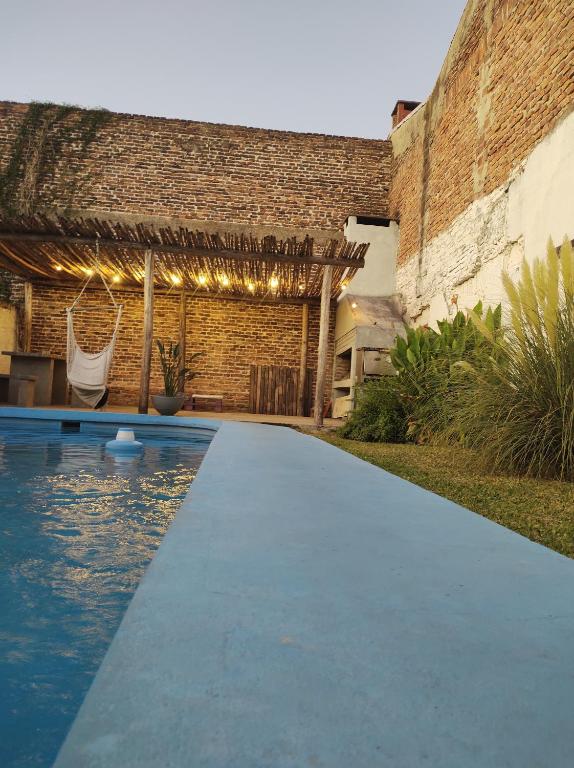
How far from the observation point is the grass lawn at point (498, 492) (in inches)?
82.6

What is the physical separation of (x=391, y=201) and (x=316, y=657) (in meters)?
12.5

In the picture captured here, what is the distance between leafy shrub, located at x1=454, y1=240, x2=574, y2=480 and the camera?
3.33 meters

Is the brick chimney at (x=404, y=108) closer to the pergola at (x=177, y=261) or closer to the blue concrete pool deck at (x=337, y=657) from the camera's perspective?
the pergola at (x=177, y=261)

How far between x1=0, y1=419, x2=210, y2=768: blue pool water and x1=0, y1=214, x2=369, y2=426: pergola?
463cm

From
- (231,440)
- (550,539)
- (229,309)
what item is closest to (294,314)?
(229,309)

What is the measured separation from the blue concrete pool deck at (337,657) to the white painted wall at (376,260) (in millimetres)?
10365

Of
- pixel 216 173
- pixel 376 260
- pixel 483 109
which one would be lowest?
pixel 376 260

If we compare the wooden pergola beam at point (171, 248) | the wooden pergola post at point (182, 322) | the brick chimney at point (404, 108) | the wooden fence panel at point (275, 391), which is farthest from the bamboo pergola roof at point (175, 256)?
the brick chimney at point (404, 108)

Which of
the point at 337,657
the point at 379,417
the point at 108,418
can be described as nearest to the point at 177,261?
the point at 108,418

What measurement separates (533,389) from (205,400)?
9315 millimetres

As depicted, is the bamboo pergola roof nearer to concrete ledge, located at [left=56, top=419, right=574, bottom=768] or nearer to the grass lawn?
the grass lawn

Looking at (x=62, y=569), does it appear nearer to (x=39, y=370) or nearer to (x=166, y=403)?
(x=166, y=403)

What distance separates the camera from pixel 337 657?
0.81 meters

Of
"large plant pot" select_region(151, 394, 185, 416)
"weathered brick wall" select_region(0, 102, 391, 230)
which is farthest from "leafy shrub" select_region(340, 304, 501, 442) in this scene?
"weathered brick wall" select_region(0, 102, 391, 230)
